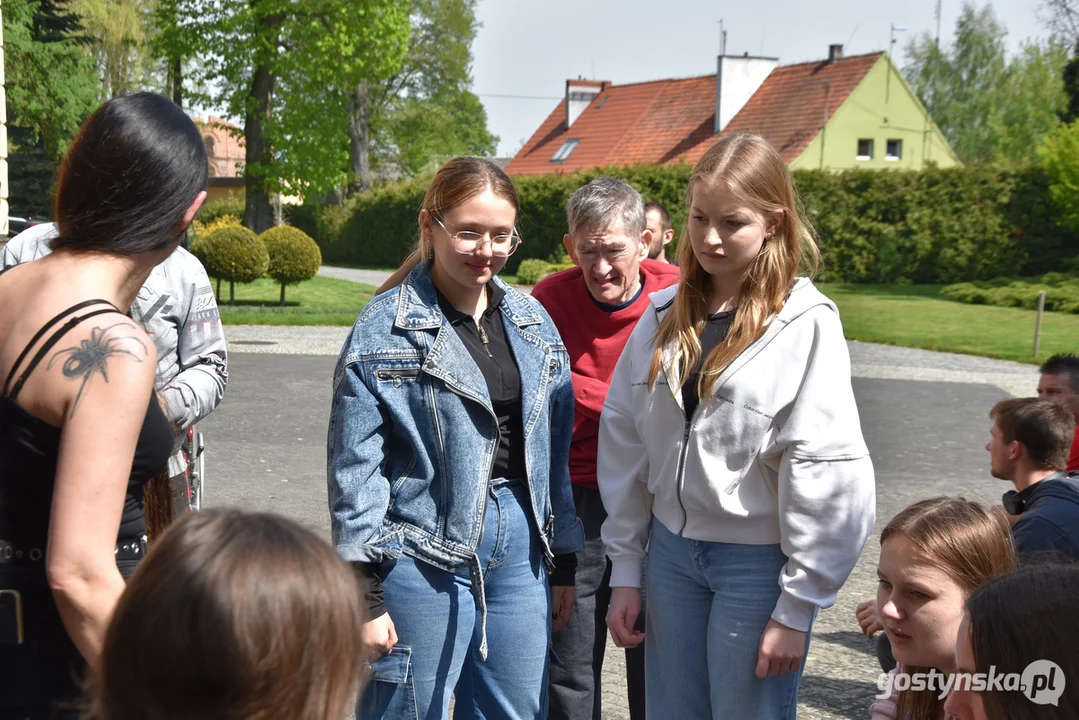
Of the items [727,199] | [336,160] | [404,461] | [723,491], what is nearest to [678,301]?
[727,199]

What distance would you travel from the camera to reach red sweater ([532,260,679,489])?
359 centimetres

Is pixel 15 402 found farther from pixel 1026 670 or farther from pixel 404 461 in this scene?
pixel 1026 670

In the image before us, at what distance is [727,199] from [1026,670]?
136cm

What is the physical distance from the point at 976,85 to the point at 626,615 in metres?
81.4

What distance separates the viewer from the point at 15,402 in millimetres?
1920

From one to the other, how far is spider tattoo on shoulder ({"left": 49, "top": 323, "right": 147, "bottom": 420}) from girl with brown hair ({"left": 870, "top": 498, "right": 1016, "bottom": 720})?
6.25ft

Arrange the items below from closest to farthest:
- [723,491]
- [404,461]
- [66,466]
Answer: [66,466] < [723,491] < [404,461]

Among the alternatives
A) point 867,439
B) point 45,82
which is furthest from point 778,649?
point 45,82

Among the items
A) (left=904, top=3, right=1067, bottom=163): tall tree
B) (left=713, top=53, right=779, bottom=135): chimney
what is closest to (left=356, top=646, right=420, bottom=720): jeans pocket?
(left=713, top=53, right=779, bottom=135): chimney

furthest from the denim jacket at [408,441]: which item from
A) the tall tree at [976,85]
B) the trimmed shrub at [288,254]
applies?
the tall tree at [976,85]

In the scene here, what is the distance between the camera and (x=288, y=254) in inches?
876

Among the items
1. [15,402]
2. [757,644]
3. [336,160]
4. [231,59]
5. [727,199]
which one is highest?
[231,59]

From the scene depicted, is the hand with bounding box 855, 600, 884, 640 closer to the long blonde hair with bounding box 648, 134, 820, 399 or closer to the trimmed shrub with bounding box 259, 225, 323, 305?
the long blonde hair with bounding box 648, 134, 820, 399

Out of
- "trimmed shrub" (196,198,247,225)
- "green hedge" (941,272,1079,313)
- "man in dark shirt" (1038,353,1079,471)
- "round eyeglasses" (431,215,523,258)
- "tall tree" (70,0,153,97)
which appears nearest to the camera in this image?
"round eyeglasses" (431,215,523,258)
